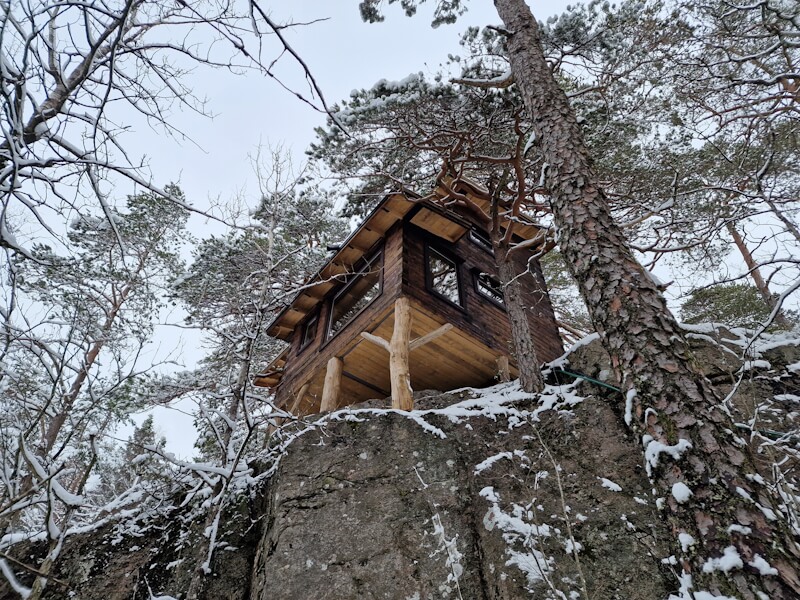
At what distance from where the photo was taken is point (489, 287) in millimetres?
10906

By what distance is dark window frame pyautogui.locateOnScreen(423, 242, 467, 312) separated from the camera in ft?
30.7

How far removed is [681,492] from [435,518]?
338cm

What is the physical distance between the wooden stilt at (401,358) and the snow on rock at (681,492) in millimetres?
4893

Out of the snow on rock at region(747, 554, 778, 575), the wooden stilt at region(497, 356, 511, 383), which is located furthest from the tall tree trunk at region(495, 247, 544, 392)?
the snow on rock at region(747, 554, 778, 575)

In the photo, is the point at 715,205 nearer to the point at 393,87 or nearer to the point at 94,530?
the point at 393,87

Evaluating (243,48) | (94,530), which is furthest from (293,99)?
(94,530)

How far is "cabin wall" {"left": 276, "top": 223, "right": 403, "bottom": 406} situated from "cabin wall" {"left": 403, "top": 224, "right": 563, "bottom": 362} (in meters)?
0.25

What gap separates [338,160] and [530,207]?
4.35m

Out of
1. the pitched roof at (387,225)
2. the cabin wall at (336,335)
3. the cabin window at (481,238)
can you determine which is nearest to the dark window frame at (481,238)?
the cabin window at (481,238)

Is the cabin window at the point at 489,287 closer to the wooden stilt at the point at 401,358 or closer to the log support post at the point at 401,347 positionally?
the log support post at the point at 401,347

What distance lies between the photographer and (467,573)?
4.80 metres

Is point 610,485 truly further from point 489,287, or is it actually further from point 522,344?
point 489,287

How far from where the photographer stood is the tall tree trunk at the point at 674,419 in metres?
2.10

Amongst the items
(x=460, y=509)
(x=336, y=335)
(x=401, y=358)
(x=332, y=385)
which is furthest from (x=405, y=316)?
(x=460, y=509)
